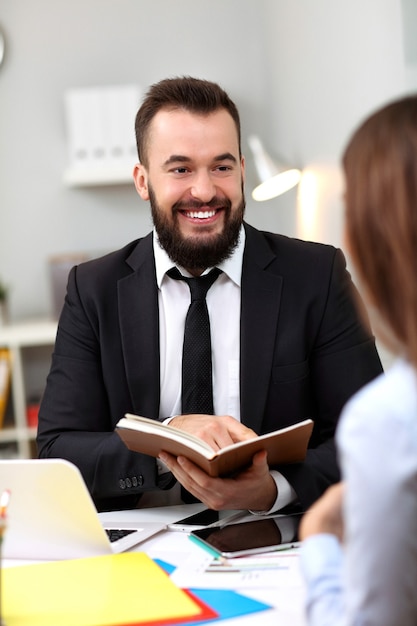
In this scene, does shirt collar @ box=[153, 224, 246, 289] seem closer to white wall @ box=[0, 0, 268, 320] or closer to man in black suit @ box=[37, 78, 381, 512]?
man in black suit @ box=[37, 78, 381, 512]

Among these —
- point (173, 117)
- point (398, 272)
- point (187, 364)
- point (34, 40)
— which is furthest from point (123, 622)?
point (34, 40)

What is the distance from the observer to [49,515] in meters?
1.66

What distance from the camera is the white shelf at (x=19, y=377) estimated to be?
4242 millimetres

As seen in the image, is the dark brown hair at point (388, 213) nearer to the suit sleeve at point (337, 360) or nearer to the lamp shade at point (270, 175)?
the suit sleeve at point (337, 360)

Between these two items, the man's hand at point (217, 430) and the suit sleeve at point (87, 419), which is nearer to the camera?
the man's hand at point (217, 430)

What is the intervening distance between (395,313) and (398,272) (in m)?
0.05

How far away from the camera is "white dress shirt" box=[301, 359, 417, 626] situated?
0.95 metres

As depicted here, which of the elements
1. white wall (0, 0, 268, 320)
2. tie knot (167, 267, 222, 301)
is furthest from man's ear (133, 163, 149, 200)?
white wall (0, 0, 268, 320)

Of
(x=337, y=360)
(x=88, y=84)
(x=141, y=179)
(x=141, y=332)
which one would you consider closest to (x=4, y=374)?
(x=88, y=84)

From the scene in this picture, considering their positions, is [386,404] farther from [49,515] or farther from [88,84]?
[88,84]

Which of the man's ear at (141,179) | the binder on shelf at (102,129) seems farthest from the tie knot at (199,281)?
the binder on shelf at (102,129)

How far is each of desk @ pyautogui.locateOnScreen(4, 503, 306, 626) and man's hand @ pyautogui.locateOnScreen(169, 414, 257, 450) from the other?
0.59ft

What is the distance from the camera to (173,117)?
2.29 metres

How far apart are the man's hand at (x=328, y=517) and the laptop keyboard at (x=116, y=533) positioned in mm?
665
